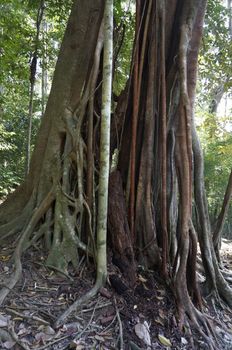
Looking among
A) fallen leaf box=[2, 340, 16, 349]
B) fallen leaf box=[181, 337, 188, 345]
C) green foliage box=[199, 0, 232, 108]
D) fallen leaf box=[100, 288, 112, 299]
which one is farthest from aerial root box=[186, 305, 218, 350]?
green foliage box=[199, 0, 232, 108]

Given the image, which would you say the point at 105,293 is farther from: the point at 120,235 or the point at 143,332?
the point at 120,235

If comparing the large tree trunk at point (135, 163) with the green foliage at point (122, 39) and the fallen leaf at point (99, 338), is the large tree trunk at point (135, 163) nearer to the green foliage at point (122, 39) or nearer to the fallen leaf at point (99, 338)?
the green foliage at point (122, 39)

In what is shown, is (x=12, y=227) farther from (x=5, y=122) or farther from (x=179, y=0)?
(x=5, y=122)

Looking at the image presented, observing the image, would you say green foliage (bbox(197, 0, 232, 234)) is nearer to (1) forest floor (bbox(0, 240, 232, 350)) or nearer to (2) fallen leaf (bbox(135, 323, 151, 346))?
(1) forest floor (bbox(0, 240, 232, 350))

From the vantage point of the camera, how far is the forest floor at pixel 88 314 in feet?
7.44

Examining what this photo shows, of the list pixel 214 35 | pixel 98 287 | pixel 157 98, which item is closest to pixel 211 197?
pixel 214 35

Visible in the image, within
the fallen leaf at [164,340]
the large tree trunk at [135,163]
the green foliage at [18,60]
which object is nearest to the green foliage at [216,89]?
the large tree trunk at [135,163]

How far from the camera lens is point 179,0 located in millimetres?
3578

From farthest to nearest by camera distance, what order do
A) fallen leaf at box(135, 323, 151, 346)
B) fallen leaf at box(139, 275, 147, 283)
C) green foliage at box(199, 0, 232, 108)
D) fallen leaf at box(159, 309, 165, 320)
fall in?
green foliage at box(199, 0, 232, 108), fallen leaf at box(139, 275, 147, 283), fallen leaf at box(159, 309, 165, 320), fallen leaf at box(135, 323, 151, 346)

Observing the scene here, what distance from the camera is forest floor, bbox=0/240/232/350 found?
89.3 inches

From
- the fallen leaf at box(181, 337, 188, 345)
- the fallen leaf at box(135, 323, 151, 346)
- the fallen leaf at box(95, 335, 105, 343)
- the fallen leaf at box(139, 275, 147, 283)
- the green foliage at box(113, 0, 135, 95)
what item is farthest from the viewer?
the green foliage at box(113, 0, 135, 95)

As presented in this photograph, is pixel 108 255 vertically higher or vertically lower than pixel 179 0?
lower

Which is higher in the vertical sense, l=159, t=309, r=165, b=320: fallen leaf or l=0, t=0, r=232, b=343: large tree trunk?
l=0, t=0, r=232, b=343: large tree trunk

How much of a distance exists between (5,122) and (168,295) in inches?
308
